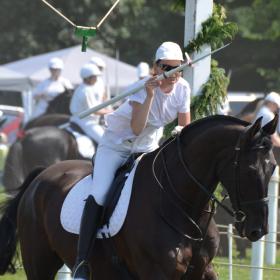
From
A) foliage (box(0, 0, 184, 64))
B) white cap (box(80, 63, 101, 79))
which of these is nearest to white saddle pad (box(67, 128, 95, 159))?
white cap (box(80, 63, 101, 79))

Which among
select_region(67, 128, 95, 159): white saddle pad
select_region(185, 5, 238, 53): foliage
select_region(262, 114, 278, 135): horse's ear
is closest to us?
select_region(262, 114, 278, 135): horse's ear

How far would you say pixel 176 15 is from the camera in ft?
141

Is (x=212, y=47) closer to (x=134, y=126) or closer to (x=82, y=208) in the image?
(x=134, y=126)

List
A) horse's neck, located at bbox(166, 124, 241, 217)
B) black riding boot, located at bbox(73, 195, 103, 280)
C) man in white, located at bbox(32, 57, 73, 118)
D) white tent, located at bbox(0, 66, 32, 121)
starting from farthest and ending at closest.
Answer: white tent, located at bbox(0, 66, 32, 121) → man in white, located at bbox(32, 57, 73, 118) → black riding boot, located at bbox(73, 195, 103, 280) → horse's neck, located at bbox(166, 124, 241, 217)

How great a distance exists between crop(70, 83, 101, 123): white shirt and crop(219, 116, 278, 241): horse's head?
34.1ft

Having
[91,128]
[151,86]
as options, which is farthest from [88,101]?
[151,86]

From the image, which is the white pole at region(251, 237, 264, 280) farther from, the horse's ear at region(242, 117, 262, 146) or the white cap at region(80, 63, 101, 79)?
the white cap at region(80, 63, 101, 79)

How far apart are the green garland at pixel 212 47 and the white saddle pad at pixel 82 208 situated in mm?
1444

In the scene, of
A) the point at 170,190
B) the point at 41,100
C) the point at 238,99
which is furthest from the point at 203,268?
the point at 238,99

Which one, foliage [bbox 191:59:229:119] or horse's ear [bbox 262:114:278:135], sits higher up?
horse's ear [bbox 262:114:278:135]

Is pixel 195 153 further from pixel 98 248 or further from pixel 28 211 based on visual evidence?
pixel 28 211

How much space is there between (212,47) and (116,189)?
1.94 meters

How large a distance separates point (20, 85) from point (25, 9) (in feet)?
47.3

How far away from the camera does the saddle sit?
7.14 metres
